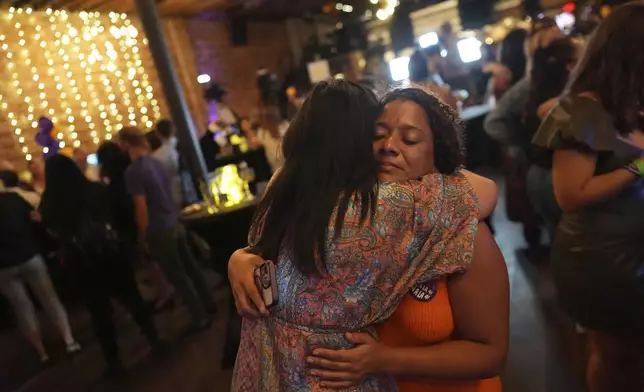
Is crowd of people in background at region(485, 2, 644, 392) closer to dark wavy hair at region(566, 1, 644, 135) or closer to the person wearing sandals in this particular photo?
dark wavy hair at region(566, 1, 644, 135)

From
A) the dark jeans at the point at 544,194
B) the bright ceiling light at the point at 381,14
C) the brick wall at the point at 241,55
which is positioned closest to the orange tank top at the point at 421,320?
the dark jeans at the point at 544,194

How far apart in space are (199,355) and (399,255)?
2.90 m

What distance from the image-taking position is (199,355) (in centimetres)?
350

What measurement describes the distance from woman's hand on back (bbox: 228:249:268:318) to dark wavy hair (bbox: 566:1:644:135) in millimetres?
1042

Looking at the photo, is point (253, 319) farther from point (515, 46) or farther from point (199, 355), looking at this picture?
point (515, 46)

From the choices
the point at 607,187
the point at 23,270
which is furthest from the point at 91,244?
the point at 607,187

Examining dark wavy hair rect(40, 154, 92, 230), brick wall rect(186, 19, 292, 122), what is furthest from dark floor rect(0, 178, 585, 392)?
brick wall rect(186, 19, 292, 122)

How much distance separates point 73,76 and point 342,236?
646 centimetres

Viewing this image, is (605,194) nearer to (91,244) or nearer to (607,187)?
(607,187)

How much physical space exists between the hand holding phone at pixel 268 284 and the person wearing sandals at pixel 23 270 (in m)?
3.34

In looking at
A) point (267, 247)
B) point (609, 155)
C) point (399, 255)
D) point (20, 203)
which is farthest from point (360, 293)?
point (20, 203)

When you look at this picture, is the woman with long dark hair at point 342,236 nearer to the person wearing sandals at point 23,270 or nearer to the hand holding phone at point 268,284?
the hand holding phone at point 268,284

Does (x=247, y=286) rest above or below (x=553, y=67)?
below

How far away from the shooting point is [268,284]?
988 mm
